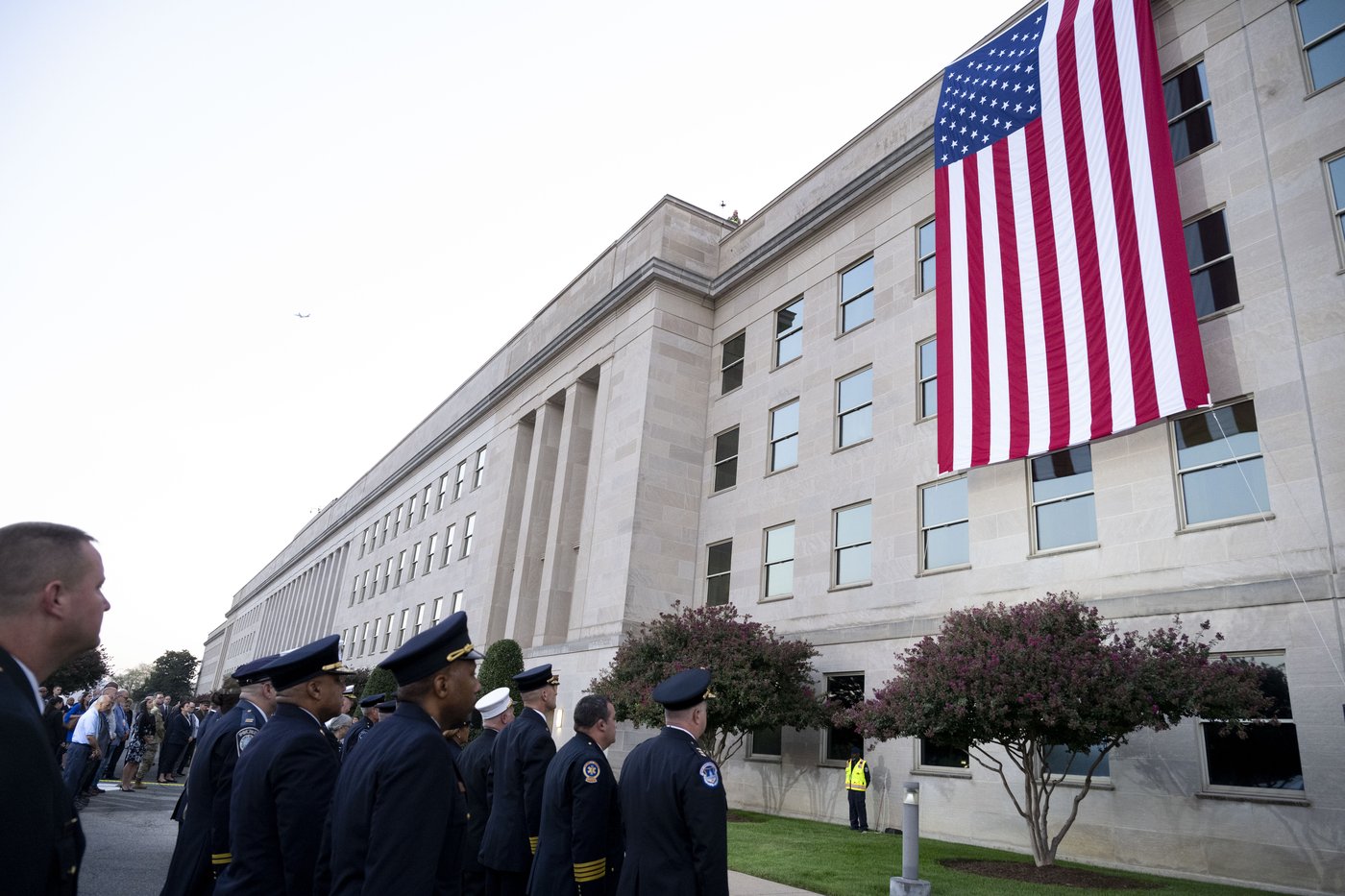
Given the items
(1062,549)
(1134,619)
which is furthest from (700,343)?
(1134,619)

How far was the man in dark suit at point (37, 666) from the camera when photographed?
7.00 feet

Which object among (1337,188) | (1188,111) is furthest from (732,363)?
(1337,188)

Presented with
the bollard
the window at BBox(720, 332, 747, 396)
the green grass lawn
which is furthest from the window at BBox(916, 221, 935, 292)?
the bollard

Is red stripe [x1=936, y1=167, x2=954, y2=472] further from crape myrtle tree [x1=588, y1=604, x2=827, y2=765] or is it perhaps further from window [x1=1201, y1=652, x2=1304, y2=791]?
window [x1=1201, y1=652, x2=1304, y2=791]

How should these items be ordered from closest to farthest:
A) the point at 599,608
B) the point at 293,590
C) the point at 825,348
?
1. the point at 825,348
2. the point at 599,608
3. the point at 293,590

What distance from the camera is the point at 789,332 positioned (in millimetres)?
26422

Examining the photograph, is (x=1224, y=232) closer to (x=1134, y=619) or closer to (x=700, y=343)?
(x=1134, y=619)

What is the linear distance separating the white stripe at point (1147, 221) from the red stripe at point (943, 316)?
425cm

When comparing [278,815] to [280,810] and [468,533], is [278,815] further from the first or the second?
[468,533]

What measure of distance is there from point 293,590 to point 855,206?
71630 mm

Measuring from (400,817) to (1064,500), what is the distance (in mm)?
15997

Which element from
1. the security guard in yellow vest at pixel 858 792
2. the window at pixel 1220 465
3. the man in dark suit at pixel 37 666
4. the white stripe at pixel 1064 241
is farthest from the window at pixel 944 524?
the man in dark suit at pixel 37 666

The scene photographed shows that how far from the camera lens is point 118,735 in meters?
20.3

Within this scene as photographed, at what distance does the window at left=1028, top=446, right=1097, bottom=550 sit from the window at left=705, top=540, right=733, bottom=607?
33.0 feet
